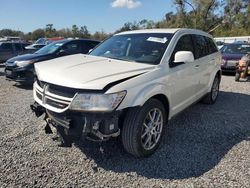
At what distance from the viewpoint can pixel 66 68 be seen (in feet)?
12.2

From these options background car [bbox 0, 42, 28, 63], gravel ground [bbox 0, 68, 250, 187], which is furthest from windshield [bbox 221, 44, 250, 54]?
Answer: background car [bbox 0, 42, 28, 63]

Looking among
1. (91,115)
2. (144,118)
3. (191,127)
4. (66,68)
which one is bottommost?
(191,127)

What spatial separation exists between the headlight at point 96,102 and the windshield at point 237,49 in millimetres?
10856

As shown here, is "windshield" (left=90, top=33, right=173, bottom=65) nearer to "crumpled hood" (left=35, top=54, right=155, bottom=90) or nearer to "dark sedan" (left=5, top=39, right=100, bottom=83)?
"crumpled hood" (left=35, top=54, right=155, bottom=90)

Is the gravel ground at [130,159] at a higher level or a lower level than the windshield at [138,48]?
lower

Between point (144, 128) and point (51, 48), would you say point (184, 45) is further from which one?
point (51, 48)

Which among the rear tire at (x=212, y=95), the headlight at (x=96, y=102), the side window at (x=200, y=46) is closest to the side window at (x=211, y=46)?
the side window at (x=200, y=46)

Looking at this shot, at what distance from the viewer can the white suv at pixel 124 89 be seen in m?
3.10

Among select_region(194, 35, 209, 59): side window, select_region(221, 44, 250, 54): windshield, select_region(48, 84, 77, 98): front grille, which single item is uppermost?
select_region(194, 35, 209, 59): side window

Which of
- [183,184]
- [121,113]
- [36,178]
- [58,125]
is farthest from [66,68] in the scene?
[183,184]

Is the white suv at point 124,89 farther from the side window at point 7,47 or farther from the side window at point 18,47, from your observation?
the side window at point 18,47

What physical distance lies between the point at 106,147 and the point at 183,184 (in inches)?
51.5

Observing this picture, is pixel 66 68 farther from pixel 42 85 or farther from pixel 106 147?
pixel 106 147

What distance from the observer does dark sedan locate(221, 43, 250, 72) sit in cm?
1148
